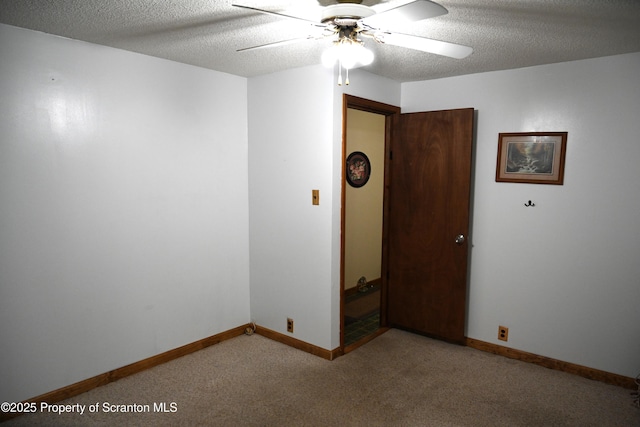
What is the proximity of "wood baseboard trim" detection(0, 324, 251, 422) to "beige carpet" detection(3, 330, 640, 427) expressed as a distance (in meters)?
0.05

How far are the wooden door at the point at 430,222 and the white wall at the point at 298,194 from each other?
55 centimetres

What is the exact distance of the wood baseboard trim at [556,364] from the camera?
2.91 m

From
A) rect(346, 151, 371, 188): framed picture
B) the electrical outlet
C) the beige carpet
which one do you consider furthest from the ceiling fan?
rect(346, 151, 371, 188): framed picture

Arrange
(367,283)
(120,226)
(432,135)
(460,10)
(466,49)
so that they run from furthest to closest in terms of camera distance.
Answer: (367,283)
(432,135)
(120,226)
(460,10)
(466,49)

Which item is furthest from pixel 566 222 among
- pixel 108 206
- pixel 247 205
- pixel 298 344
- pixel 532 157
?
pixel 108 206

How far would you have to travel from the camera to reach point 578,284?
10.00ft

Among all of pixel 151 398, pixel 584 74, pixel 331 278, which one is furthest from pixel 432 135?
pixel 151 398

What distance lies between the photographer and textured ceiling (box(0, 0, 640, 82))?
6.41 ft

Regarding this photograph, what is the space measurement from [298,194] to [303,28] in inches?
56.9

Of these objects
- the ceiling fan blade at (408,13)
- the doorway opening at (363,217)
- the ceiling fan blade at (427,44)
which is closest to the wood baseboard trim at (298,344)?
the doorway opening at (363,217)

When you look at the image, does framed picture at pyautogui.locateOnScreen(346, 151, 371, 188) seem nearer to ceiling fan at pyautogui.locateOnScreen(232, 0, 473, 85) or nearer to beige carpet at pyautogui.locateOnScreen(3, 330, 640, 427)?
beige carpet at pyautogui.locateOnScreen(3, 330, 640, 427)

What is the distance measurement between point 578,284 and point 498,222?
0.74 metres

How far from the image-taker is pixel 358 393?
2.79 meters

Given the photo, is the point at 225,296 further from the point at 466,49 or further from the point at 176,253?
the point at 466,49
